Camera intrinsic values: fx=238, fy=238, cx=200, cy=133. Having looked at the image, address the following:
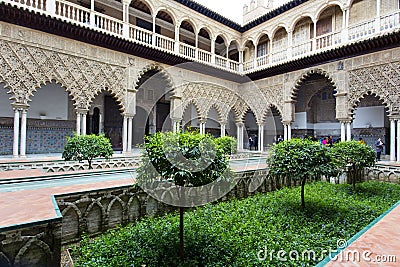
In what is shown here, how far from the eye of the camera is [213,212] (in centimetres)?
420

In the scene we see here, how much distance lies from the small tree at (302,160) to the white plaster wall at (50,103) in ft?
32.2

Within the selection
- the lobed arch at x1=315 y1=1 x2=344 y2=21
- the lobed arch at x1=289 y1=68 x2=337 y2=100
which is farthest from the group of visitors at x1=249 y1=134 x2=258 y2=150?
the lobed arch at x1=315 y1=1 x2=344 y2=21

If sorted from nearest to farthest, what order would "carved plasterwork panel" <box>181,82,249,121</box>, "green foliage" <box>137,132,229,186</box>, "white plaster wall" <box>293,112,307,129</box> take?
"green foliage" <box>137,132,229,186</box> → "carved plasterwork panel" <box>181,82,249,121</box> → "white plaster wall" <box>293,112,307,129</box>

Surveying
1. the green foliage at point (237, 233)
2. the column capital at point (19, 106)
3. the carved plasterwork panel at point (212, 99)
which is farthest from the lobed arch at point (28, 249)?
the carved plasterwork panel at point (212, 99)

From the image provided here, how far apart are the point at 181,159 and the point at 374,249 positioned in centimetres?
190

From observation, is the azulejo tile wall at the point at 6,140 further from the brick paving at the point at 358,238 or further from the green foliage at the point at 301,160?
the green foliage at the point at 301,160

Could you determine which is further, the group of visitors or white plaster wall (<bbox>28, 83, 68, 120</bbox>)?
the group of visitors

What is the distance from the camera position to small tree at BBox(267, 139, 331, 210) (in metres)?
4.31

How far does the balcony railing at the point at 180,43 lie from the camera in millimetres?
8039

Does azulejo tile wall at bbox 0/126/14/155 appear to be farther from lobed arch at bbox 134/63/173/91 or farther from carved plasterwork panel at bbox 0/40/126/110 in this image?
lobed arch at bbox 134/63/173/91

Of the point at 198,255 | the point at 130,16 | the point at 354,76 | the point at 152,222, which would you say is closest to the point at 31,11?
the point at 130,16

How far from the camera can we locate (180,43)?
1147cm

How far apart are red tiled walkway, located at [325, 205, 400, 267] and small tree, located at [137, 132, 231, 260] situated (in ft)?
4.61

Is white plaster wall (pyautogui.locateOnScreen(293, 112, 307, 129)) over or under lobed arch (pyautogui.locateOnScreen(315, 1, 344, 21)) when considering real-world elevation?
under
